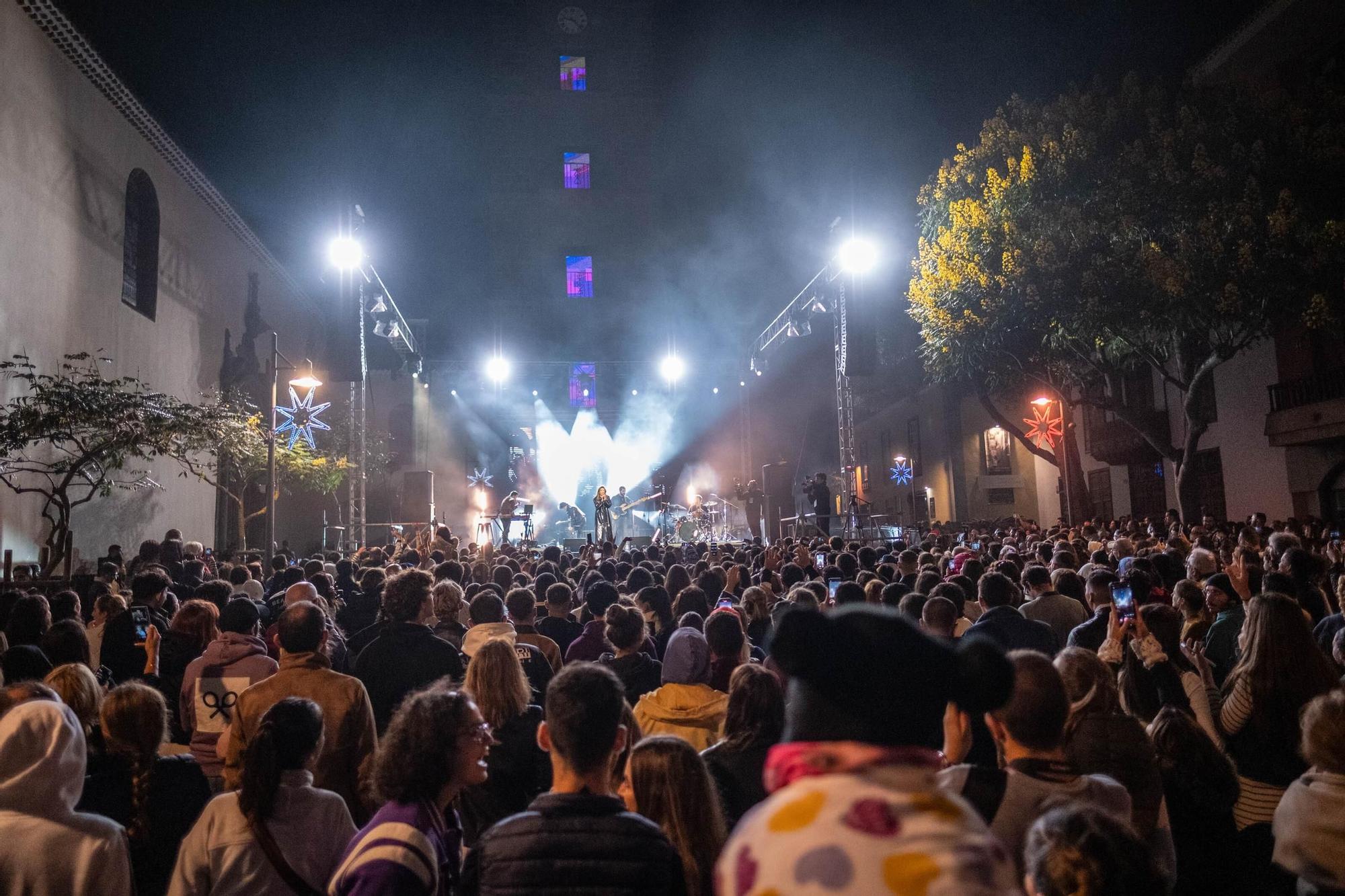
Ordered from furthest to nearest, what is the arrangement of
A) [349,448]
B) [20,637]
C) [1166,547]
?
[349,448] < [1166,547] < [20,637]

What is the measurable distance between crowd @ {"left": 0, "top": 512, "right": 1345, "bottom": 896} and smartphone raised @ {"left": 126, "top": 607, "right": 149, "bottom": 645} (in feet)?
0.12

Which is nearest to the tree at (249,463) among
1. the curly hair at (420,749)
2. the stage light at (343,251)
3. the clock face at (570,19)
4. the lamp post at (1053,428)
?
the stage light at (343,251)

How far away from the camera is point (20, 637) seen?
19.4 feet

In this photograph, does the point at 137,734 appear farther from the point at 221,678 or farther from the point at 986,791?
the point at 986,791

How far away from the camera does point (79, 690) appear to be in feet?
12.9

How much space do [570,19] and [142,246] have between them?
27.5 m

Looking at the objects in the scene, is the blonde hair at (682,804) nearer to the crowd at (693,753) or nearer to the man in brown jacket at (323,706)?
the crowd at (693,753)

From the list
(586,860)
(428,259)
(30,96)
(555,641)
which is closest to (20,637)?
(555,641)

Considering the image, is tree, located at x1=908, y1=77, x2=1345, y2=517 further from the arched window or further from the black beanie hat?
the black beanie hat

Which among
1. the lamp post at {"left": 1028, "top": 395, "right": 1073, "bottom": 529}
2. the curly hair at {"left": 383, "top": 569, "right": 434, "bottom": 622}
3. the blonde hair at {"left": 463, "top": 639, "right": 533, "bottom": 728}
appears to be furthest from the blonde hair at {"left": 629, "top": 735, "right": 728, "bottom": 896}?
the lamp post at {"left": 1028, "top": 395, "right": 1073, "bottom": 529}

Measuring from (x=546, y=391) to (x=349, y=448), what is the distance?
14590 mm

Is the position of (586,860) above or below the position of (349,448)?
below

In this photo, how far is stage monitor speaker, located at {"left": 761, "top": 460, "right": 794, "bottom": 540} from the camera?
26.7 metres

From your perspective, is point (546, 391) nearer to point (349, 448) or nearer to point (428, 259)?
point (428, 259)
